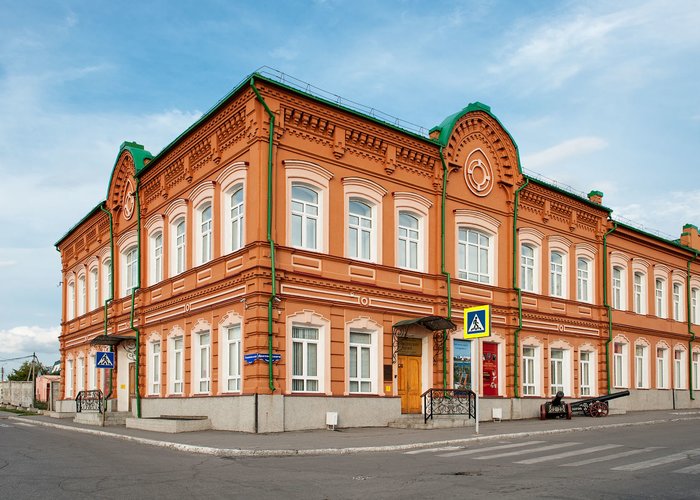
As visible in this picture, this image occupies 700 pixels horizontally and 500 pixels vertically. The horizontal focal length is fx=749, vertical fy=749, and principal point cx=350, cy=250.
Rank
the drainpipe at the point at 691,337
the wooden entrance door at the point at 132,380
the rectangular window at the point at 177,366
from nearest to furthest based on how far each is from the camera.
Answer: the rectangular window at the point at 177,366, the wooden entrance door at the point at 132,380, the drainpipe at the point at 691,337

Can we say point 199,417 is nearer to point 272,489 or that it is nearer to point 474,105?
point 272,489

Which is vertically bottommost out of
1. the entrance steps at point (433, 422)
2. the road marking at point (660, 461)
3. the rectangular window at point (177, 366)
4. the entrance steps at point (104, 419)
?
the entrance steps at point (104, 419)

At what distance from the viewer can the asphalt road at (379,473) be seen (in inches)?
400

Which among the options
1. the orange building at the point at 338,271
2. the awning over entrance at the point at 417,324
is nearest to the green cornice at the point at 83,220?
the orange building at the point at 338,271

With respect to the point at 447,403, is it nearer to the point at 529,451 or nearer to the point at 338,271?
the point at 338,271

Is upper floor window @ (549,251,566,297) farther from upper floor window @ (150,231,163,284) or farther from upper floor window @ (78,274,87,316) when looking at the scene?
upper floor window @ (78,274,87,316)

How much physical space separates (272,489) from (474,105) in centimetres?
2010

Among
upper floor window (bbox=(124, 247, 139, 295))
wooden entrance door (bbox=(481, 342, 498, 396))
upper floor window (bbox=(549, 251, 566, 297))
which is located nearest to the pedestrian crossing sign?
wooden entrance door (bbox=(481, 342, 498, 396))

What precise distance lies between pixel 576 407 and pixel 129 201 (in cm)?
1964

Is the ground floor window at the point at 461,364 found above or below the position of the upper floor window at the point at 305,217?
below

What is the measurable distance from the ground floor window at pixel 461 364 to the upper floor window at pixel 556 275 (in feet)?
20.4

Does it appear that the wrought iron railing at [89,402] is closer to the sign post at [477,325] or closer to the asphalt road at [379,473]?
the asphalt road at [379,473]

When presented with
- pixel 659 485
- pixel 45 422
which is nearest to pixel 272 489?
pixel 659 485

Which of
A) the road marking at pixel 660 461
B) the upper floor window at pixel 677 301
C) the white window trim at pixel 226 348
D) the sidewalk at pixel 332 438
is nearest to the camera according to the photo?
the road marking at pixel 660 461
